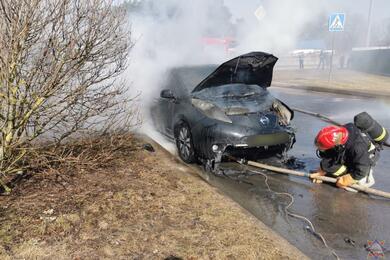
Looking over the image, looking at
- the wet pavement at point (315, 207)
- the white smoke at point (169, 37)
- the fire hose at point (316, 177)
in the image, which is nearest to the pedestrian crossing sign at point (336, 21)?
the white smoke at point (169, 37)

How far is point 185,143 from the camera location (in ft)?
19.9

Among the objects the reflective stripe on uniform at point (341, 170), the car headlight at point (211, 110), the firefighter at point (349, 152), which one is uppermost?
the car headlight at point (211, 110)

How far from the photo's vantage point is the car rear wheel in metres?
5.93

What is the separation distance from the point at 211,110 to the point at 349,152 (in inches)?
78.9

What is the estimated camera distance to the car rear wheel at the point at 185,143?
593cm

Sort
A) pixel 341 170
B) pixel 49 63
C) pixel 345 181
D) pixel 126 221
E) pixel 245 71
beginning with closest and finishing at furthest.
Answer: pixel 126 221 → pixel 49 63 → pixel 345 181 → pixel 341 170 → pixel 245 71

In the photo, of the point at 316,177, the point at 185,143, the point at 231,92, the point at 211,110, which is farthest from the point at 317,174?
the point at 185,143

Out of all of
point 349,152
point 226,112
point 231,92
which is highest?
point 231,92

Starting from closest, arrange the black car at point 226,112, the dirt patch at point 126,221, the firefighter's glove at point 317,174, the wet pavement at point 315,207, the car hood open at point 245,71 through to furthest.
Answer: the dirt patch at point 126,221 < the wet pavement at point 315,207 < the firefighter's glove at point 317,174 < the black car at point 226,112 < the car hood open at point 245,71

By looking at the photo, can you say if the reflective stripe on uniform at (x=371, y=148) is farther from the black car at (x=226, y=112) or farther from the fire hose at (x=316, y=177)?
the black car at (x=226, y=112)

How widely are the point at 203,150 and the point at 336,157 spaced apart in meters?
1.84

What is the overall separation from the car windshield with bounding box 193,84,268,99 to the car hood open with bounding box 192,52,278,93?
0.46 feet

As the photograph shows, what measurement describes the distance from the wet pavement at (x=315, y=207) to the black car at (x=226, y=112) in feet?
1.60

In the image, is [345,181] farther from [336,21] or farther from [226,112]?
[336,21]
